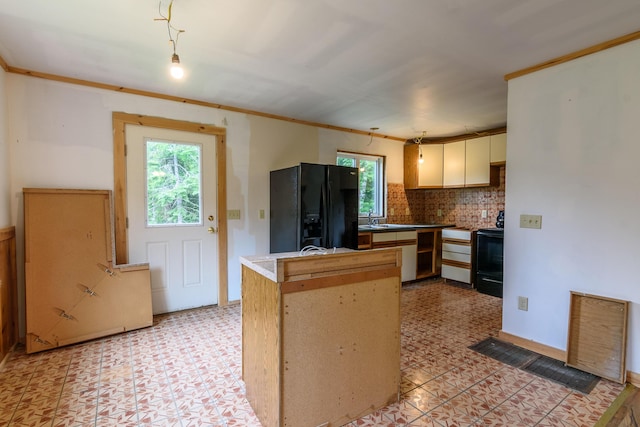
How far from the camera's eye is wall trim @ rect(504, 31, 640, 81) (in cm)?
209

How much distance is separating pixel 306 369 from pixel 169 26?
7.24ft

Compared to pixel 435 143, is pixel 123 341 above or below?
below

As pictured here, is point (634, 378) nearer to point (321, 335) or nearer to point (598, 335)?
point (598, 335)

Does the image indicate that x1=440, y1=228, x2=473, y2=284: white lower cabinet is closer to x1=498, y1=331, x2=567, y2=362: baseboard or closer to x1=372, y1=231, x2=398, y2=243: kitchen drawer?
x1=372, y1=231, x2=398, y2=243: kitchen drawer

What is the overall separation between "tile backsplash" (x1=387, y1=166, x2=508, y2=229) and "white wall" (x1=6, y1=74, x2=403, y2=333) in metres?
2.24

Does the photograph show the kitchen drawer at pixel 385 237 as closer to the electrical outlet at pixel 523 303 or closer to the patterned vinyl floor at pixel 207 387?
the patterned vinyl floor at pixel 207 387

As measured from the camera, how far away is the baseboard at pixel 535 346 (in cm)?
245

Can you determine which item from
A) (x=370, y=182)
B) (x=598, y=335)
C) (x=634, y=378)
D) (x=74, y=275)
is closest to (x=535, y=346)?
(x=598, y=335)

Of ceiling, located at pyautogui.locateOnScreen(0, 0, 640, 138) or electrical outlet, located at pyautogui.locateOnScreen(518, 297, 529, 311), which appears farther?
electrical outlet, located at pyautogui.locateOnScreen(518, 297, 529, 311)

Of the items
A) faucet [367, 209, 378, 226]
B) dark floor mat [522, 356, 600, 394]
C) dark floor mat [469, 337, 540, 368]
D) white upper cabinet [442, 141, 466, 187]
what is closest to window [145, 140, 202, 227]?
faucet [367, 209, 378, 226]

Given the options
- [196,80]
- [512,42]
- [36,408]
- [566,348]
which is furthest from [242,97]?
[566,348]

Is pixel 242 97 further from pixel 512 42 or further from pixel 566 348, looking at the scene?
pixel 566 348

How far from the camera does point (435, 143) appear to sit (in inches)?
203

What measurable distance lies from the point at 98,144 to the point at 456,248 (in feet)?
15.2
